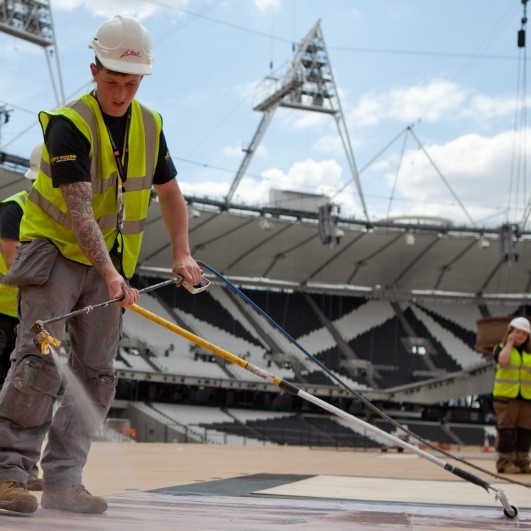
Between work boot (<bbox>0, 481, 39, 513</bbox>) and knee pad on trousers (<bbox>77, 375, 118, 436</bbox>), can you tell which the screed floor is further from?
knee pad on trousers (<bbox>77, 375, 118, 436</bbox>)

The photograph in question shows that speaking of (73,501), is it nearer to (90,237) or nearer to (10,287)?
(90,237)

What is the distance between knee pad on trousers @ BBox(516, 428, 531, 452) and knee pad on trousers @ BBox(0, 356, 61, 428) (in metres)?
7.09

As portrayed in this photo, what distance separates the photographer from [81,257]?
345 centimetres

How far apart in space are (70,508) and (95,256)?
0.91m

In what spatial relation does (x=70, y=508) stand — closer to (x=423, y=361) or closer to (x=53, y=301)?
(x=53, y=301)

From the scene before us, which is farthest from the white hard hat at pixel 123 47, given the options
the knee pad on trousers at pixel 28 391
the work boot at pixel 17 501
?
the work boot at pixel 17 501

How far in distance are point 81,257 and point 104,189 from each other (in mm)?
286

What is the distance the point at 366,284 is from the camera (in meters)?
44.7

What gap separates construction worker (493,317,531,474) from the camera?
9.33 m

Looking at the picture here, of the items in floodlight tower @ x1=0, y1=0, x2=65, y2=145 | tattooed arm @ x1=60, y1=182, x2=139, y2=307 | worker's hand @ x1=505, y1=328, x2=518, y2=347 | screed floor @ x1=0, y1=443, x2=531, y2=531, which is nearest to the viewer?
screed floor @ x1=0, y1=443, x2=531, y2=531

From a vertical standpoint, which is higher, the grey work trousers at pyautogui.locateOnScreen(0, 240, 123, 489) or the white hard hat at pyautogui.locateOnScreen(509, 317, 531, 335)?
the white hard hat at pyautogui.locateOnScreen(509, 317, 531, 335)

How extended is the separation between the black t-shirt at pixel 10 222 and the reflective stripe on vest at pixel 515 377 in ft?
20.3

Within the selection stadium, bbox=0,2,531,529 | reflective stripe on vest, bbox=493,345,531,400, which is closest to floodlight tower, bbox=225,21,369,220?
stadium, bbox=0,2,531,529

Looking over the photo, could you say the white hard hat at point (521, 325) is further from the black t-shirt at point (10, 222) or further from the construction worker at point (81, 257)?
the construction worker at point (81, 257)
